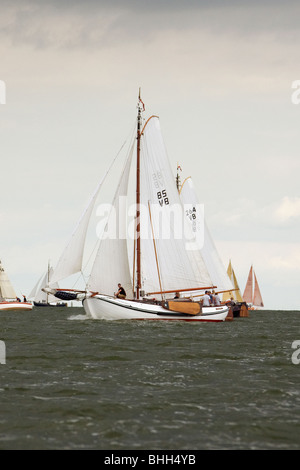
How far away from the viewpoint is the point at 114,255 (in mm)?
42625

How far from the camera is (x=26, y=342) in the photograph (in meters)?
27.0

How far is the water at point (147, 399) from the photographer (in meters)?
10.3

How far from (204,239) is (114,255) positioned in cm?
1845

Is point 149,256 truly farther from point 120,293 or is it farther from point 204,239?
point 204,239

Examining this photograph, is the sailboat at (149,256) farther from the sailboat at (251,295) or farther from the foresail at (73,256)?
the sailboat at (251,295)

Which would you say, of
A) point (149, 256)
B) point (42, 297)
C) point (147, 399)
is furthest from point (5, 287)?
point (147, 399)

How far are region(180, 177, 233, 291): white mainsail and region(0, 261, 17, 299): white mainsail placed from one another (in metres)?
58.6

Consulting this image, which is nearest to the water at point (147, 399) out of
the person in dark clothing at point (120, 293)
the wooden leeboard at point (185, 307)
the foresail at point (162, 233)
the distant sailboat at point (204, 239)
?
the person in dark clothing at point (120, 293)

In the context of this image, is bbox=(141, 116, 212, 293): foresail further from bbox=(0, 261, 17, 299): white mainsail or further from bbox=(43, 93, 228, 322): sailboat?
bbox=(0, 261, 17, 299): white mainsail

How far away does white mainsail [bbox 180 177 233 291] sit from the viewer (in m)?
57.7

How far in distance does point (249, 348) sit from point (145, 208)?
21929 mm

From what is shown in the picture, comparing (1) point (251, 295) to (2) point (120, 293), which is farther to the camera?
(1) point (251, 295)
